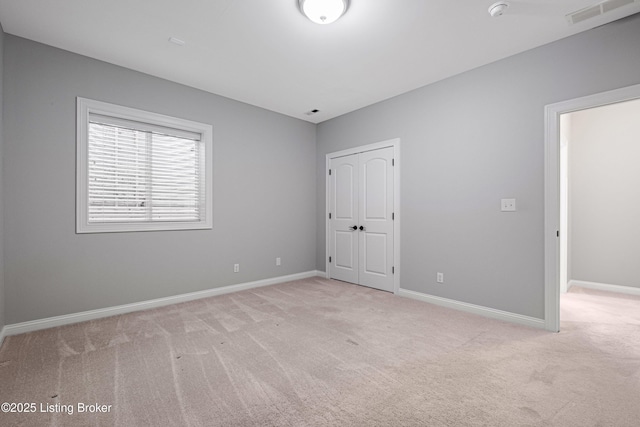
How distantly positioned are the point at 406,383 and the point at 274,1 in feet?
9.69

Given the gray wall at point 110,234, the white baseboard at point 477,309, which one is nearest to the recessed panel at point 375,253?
the white baseboard at point 477,309

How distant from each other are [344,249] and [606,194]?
388cm

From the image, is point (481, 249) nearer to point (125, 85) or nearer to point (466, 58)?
point (466, 58)

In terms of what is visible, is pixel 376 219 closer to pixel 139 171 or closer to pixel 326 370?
pixel 326 370

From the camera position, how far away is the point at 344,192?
4.87 m

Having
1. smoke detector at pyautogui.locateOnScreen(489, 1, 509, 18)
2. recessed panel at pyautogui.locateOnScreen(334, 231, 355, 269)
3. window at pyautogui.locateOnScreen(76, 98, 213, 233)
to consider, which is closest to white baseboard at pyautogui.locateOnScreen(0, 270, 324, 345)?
window at pyautogui.locateOnScreen(76, 98, 213, 233)

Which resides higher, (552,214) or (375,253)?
(552,214)

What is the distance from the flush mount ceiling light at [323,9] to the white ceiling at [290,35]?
0.29 feet

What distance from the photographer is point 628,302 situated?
362 cm

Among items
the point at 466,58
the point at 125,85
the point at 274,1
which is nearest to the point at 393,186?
the point at 466,58

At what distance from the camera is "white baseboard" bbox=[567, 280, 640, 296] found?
396 centimetres

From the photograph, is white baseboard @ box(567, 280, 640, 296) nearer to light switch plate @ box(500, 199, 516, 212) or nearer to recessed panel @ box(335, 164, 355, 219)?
light switch plate @ box(500, 199, 516, 212)

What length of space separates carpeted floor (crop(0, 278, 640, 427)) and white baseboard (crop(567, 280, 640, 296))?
2.87ft

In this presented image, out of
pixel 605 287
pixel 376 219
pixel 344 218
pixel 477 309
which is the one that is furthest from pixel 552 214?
pixel 344 218
